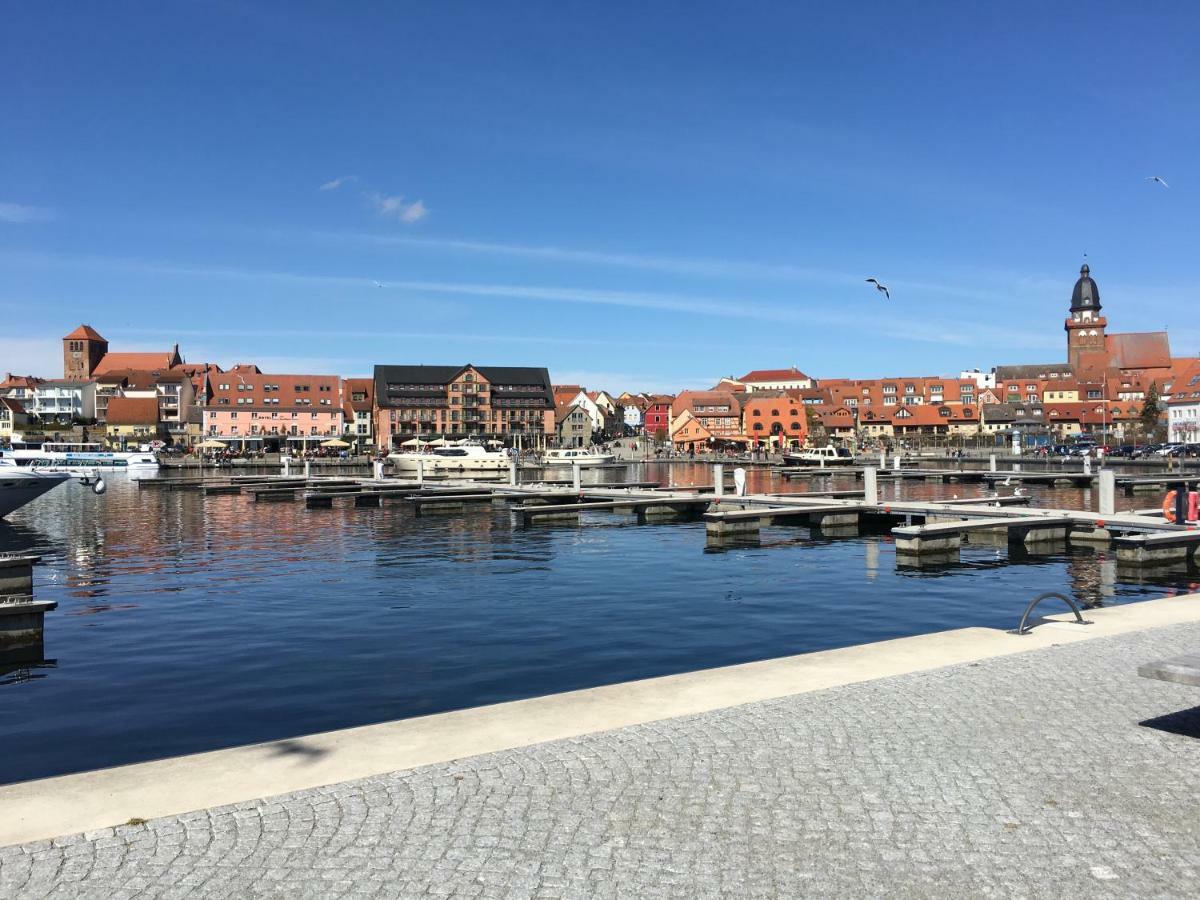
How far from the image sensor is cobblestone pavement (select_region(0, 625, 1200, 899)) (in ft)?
16.1

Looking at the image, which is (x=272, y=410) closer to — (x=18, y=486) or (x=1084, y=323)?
(x=18, y=486)

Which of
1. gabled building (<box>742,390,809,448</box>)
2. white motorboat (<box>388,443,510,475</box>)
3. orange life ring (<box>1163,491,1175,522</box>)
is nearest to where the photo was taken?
orange life ring (<box>1163,491,1175,522</box>)

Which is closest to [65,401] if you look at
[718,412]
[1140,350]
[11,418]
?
[11,418]

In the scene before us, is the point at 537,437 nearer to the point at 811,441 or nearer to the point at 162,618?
the point at 811,441

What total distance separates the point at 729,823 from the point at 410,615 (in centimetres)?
1320

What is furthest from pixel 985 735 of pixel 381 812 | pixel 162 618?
pixel 162 618

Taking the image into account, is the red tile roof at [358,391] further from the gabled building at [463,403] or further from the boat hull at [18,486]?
the boat hull at [18,486]

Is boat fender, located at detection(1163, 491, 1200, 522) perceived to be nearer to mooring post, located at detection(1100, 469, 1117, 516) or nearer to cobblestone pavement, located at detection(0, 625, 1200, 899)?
mooring post, located at detection(1100, 469, 1117, 516)

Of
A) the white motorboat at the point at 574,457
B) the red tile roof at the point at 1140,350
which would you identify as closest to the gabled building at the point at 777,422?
the white motorboat at the point at 574,457

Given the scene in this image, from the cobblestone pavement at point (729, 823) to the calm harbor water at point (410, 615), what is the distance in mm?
4926

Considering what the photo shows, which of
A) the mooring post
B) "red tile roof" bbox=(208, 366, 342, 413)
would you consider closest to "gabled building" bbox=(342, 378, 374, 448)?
"red tile roof" bbox=(208, 366, 342, 413)

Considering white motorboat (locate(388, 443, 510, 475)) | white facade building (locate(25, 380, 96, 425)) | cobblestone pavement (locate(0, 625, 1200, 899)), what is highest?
white facade building (locate(25, 380, 96, 425))

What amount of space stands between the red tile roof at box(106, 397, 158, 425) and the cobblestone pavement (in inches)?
5835

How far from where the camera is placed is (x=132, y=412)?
13850 centimetres
